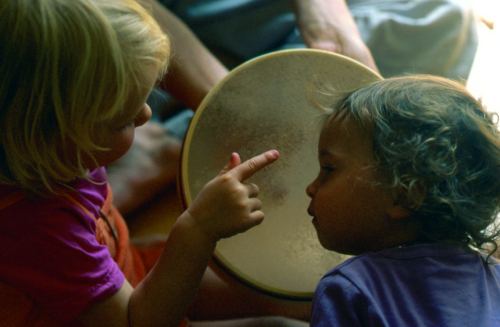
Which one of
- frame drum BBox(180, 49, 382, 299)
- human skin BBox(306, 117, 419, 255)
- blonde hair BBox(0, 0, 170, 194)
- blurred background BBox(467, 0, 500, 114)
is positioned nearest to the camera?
blonde hair BBox(0, 0, 170, 194)

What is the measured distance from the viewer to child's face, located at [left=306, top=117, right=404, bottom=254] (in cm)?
66

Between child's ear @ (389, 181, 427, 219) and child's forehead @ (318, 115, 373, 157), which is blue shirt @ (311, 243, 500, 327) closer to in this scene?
child's ear @ (389, 181, 427, 219)

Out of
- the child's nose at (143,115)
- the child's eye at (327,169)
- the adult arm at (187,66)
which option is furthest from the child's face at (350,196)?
the adult arm at (187,66)

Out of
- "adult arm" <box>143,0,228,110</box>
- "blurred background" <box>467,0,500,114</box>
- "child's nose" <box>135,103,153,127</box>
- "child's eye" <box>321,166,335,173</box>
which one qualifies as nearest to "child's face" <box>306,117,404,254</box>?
"child's eye" <box>321,166,335,173</box>

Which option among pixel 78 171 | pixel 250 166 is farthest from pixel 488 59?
pixel 78 171

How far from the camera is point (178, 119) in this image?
131 centimetres

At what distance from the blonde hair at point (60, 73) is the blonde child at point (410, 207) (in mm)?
351

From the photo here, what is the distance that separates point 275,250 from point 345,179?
0.76ft

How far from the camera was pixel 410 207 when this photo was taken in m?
0.63

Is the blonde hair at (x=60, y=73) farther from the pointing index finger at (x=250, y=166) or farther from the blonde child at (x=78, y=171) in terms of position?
the pointing index finger at (x=250, y=166)

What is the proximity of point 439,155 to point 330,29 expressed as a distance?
1.88 ft

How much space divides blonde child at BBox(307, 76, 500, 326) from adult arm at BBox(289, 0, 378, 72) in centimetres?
34

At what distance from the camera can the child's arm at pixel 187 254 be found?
677 mm

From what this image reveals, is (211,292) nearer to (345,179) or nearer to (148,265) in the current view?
(148,265)
